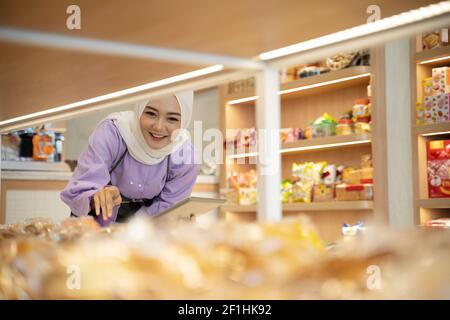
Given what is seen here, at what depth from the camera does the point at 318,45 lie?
0.71 m

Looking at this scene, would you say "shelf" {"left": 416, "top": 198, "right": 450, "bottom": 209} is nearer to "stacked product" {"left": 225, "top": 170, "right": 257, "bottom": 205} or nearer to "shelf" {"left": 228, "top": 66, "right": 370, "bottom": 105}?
"shelf" {"left": 228, "top": 66, "right": 370, "bottom": 105}

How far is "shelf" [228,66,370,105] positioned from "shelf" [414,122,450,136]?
1.94 feet

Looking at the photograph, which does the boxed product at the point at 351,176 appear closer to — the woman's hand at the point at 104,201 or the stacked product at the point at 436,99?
the stacked product at the point at 436,99

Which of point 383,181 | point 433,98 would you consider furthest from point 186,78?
point 383,181

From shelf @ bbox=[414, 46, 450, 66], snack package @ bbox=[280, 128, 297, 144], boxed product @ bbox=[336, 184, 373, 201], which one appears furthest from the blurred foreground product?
snack package @ bbox=[280, 128, 297, 144]

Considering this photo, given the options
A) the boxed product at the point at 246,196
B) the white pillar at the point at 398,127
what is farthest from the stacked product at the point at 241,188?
the white pillar at the point at 398,127

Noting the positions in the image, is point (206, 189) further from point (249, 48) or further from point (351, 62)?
point (249, 48)

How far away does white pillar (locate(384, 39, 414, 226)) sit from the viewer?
329 cm

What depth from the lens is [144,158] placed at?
72.2 inches

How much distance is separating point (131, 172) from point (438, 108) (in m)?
1.81

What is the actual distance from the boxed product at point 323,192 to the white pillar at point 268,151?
3.26 meters

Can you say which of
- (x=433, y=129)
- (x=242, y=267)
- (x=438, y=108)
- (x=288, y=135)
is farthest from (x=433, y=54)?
(x=242, y=267)

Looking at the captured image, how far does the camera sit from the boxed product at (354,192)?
3.61m
